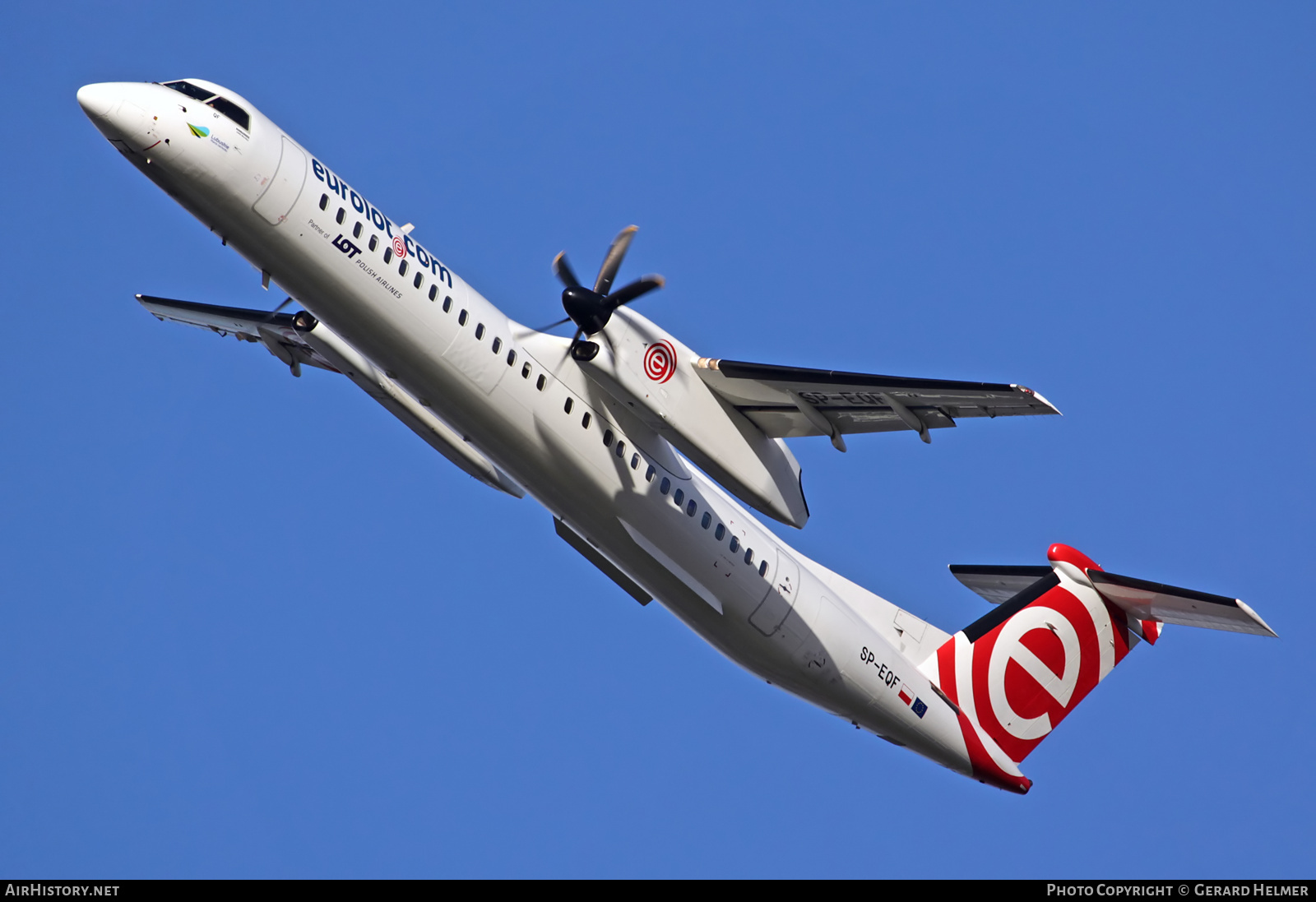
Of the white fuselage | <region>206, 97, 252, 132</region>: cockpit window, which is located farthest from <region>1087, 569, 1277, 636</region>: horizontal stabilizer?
<region>206, 97, 252, 132</region>: cockpit window

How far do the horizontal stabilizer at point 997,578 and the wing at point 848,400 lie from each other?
5869 mm

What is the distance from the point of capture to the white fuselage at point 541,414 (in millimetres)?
14414

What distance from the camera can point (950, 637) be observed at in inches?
804

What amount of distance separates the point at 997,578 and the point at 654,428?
810cm

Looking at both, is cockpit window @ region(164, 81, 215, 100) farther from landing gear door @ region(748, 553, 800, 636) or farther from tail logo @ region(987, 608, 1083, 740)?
tail logo @ region(987, 608, 1083, 740)

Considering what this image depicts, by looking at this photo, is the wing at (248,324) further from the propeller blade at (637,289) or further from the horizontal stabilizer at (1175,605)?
the horizontal stabilizer at (1175,605)

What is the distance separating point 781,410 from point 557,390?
3.04m

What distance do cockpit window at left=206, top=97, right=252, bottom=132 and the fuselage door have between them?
45 centimetres

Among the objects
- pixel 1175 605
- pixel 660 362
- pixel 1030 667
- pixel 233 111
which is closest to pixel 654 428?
pixel 660 362

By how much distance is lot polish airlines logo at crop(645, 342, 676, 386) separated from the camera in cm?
1606

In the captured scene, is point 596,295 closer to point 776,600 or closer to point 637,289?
point 637,289

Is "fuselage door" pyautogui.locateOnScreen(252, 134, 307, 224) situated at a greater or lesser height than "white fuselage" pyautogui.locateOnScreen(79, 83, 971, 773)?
greater

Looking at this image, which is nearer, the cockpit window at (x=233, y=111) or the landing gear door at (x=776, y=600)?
the cockpit window at (x=233, y=111)

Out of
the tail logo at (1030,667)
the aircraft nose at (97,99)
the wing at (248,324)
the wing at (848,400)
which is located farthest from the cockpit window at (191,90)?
the tail logo at (1030,667)
